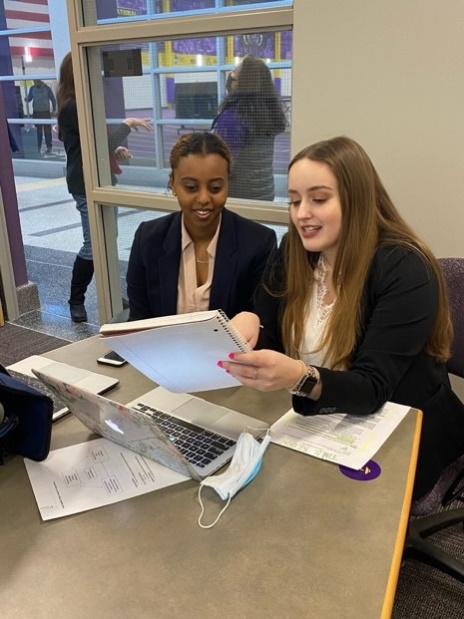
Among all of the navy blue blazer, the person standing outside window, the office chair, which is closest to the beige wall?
the office chair

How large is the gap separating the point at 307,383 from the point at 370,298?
13.0 inches

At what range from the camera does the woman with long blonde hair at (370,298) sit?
4.05 feet

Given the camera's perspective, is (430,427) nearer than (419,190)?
Yes

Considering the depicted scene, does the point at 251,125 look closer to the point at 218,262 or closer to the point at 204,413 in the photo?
the point at 218,262

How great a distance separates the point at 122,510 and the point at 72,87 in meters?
Answer: 2.82

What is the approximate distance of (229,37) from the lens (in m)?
2.26

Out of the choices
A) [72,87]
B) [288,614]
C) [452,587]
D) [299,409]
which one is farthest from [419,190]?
[72,87]

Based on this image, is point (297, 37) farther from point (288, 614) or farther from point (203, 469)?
point (288, 614)

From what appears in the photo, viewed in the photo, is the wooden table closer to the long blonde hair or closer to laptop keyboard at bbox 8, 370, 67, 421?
laptop keyboard at bbox 8, 370, 67, 421

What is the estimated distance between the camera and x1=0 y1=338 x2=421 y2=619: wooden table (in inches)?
28.3

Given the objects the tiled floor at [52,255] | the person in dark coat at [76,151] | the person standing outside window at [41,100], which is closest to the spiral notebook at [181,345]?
the person in dark coat at [76,151]

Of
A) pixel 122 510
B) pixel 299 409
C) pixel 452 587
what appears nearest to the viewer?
pixel 122 510

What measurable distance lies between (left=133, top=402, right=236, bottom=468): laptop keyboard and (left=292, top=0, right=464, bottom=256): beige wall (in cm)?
125

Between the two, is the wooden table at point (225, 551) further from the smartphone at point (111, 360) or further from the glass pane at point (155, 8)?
the glass pane at point (155, 8)
